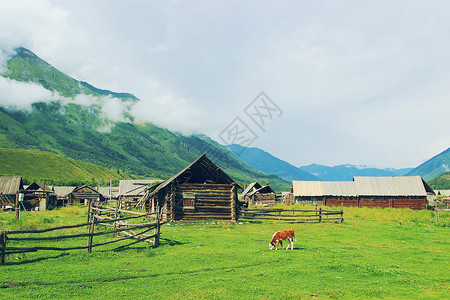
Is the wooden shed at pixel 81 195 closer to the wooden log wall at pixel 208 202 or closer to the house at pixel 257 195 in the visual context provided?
the house at pixel 257 195

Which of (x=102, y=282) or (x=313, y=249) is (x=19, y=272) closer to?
(x=102, y=282)

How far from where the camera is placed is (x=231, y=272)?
40.2ft

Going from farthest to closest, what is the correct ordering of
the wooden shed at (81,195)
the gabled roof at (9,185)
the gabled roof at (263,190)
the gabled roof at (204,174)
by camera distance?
the wooden shed at (81,195) → the gabled roof at (263,190) → the gabled roof at (9,185) → the gabled roof at (204,174)

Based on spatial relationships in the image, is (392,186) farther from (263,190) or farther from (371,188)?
(263,190)

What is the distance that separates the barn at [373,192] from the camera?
195 ft

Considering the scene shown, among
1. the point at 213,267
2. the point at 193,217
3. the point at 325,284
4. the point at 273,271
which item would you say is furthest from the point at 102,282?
the point at 193,217

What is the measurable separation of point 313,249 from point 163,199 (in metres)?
20.0

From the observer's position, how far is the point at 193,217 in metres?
31.6

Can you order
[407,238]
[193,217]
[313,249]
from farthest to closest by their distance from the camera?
1. [193,217]
2. [407,238]
3. [313,249]

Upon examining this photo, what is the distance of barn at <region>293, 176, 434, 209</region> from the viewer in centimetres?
5941

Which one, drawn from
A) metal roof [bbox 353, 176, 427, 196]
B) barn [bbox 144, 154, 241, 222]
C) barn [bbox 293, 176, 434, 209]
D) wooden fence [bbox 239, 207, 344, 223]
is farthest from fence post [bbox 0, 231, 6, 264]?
metal roof [bbox 353, 176, 427, 196]

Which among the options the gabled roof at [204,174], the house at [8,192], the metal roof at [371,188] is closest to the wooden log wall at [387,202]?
the metal roof at [371,188]

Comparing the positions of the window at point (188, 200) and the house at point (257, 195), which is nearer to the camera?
the window at point (188, 200)

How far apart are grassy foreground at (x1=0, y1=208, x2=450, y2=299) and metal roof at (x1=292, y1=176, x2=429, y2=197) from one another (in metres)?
46.5
